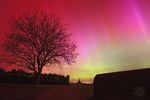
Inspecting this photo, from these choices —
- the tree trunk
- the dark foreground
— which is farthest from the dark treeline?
the dark foreground

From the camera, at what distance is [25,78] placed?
47688mm

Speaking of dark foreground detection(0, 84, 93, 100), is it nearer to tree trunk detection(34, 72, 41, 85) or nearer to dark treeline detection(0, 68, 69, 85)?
dark treeline detection(0, 68, 69, 85)

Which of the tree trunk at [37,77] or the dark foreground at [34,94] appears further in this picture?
the tree trunk at [37,77]

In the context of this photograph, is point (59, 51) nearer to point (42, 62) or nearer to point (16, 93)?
point (42, 62)

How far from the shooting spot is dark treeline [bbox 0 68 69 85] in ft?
149

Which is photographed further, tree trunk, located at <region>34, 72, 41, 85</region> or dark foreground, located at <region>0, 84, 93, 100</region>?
tree trunk, located at <region>34, 72, 41, 85</region>

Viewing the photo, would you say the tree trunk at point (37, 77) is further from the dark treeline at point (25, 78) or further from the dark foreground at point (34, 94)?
the dark foreground at point (34, 94)

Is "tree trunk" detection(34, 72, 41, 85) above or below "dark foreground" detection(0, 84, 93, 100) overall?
above

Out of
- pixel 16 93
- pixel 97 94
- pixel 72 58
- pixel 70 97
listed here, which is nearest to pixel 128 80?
pixel 97 94

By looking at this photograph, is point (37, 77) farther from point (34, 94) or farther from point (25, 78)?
point (34, 94)

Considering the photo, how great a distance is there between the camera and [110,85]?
22906mm

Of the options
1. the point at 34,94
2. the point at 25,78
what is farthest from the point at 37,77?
the point at 34,94

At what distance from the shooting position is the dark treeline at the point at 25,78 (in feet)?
149

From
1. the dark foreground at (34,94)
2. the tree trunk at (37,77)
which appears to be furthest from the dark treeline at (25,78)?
the dark foreground at (34,94)
